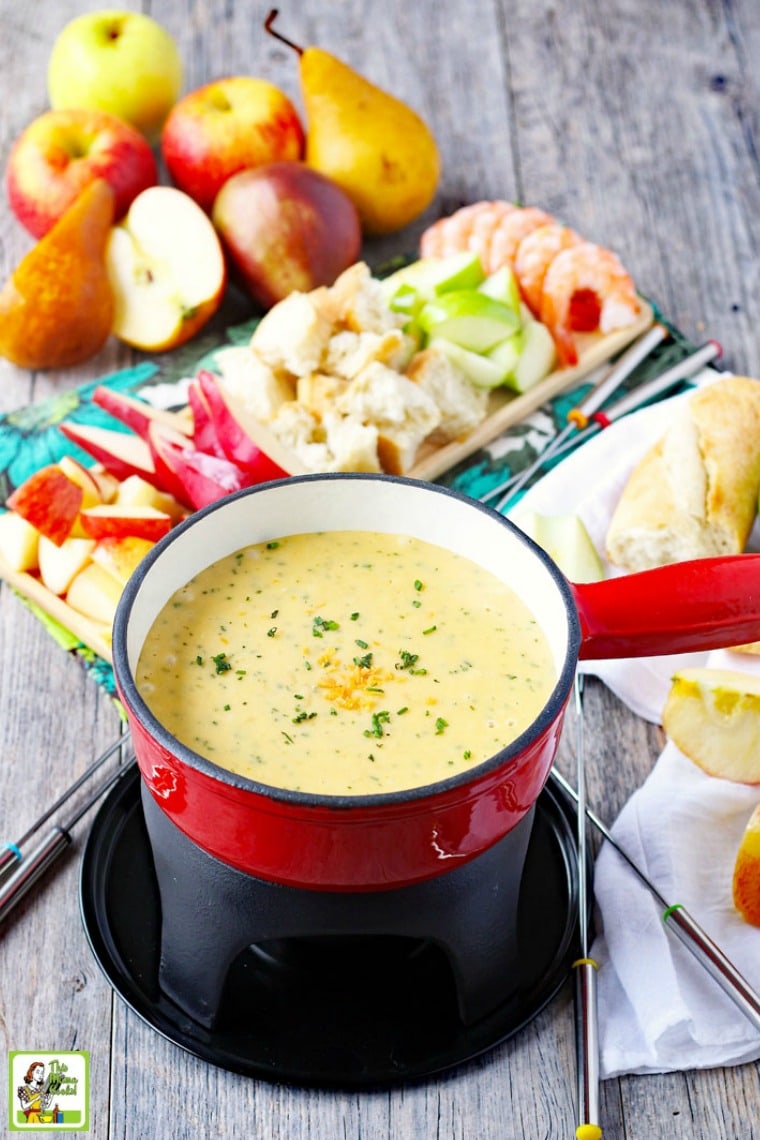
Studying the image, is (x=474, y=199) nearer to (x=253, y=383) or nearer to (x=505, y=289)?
(x=505, y=289)

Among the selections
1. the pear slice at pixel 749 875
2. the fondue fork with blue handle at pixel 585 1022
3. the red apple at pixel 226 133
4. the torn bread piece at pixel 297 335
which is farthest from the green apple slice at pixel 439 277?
the pear slice at pixel 749 875

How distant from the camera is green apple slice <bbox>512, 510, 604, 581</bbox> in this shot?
1947mm

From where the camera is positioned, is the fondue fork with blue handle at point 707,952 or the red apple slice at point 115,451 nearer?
the fondue fork with blue handle at point 707,952

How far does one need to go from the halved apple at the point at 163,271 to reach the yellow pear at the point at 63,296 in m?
0.04

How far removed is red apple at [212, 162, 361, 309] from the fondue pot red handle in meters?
1.29

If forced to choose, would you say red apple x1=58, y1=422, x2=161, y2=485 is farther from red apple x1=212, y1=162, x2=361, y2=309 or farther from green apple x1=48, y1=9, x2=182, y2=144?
green apple x1=48, y1=9, x2=182, y2=144

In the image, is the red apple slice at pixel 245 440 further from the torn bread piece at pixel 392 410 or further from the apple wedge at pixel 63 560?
the apple wedge at pixel 63 560

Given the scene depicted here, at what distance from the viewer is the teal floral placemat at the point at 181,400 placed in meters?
2.20

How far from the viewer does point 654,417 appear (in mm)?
2188

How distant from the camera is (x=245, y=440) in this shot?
76.7 inches

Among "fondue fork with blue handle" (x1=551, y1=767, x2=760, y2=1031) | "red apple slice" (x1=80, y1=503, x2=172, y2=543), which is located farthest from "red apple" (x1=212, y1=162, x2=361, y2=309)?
"fondue fork with blue handle" (x1=551, y1=767, x2=760, y2=1031)

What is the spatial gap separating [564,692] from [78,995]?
0.70m

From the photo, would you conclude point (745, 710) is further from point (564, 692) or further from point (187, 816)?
point (187, 816)

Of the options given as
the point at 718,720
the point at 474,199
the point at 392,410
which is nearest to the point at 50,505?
the point at 392,410
